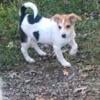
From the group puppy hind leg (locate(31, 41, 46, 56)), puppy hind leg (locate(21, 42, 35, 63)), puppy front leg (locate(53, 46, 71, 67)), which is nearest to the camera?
puppy front leg (locate(53, 46, 71, 67))

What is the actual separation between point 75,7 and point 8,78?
A: 2.52 meters

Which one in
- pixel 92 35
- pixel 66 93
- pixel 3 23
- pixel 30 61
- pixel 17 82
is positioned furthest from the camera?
pixel 3 23

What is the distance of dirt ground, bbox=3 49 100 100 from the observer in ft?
21.0

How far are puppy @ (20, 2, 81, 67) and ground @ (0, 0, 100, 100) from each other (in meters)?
0.20

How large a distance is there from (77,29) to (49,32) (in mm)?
1335

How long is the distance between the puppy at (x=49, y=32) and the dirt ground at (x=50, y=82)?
0.19 meters

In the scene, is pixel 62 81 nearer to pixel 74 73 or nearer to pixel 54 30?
pixel 74 73

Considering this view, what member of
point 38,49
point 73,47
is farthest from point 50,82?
point 38,49

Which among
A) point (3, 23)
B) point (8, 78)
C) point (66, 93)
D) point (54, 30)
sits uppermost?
point (3, 23)

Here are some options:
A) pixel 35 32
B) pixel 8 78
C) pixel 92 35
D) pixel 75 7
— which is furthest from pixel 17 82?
pixel 75 7

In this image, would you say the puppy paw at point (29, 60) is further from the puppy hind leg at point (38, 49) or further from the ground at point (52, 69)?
the puppy hind leg at point (38, 49)

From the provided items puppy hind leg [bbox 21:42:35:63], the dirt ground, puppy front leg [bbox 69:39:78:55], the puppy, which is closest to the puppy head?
the puppy

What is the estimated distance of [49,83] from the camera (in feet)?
22.0

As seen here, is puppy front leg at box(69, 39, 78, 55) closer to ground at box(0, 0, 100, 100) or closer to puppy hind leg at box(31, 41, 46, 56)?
ground at box(0, 0, 100, 100)
